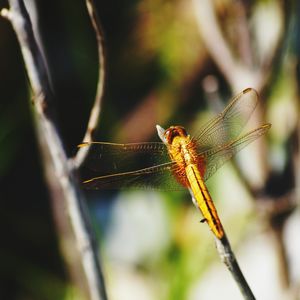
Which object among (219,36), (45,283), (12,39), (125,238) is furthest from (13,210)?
(219,36)

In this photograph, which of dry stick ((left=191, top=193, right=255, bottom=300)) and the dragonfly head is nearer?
dry stick ((left=191, top=193, right=255, bottom=300))

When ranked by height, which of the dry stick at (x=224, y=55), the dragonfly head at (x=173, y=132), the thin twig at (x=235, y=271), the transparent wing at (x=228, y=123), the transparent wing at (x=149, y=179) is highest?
the dry stick at (x=224, y=55)

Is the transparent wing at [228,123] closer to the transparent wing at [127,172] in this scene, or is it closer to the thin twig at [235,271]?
the transparent wing at [127,172]

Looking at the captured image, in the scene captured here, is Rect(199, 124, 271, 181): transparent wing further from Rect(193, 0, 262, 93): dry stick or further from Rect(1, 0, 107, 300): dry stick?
Rect(193, 0, 262, 93): dry stick

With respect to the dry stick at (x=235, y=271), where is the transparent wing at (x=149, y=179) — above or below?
above

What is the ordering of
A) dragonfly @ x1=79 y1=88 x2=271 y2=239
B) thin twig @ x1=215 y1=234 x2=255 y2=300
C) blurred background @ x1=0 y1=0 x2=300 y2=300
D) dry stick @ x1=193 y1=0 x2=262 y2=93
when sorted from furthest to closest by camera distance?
blurred background @ x1=0 y1=0 x2=300 y2=300, dry stick @ x1=193 y1=0 x2=262 y2=93, dragonfly @ x1=79 y1=88 x2=271 y2=239, thin twig @ x1=215 y1=234 x2=255 y2=300

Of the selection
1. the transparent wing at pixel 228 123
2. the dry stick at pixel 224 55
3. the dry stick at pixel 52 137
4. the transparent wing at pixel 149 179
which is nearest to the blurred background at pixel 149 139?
the dry stick at pixel 224 55

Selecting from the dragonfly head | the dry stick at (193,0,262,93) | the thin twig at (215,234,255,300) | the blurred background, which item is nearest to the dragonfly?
the dragonfly head

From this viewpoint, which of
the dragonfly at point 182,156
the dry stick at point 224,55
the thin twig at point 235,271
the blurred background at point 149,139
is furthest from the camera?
the blurred background at point 149,139
